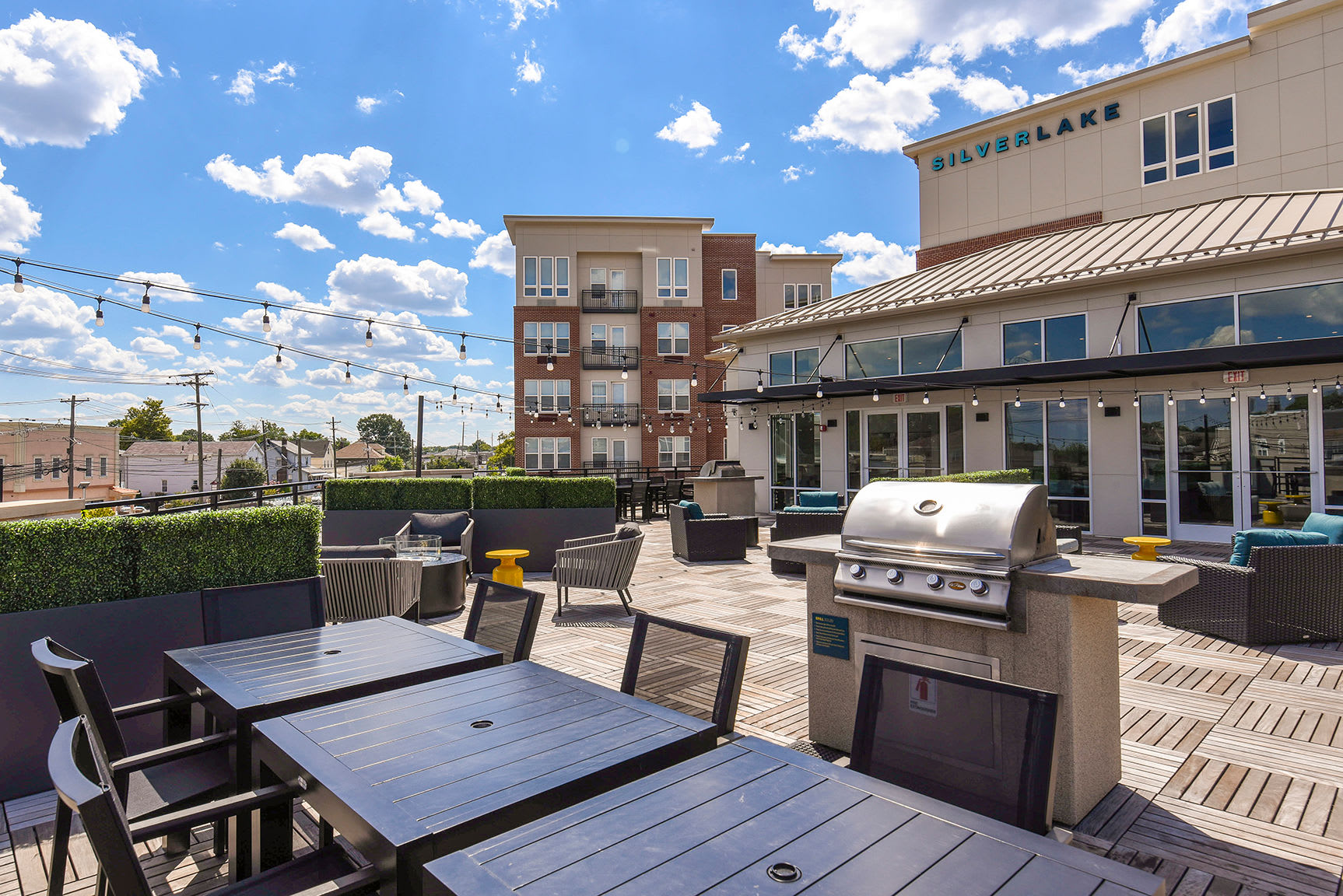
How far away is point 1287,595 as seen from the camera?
5398mm

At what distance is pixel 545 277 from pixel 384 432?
98.9 meters

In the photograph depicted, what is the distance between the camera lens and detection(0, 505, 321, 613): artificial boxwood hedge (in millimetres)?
3412

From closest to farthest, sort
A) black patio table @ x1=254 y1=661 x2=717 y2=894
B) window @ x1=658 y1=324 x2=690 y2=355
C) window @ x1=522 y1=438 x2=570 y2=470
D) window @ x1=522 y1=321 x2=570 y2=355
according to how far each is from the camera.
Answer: black patio table @ x1=254 y1=661 x2=717 y2=894 → window @ x1=522 y1=321 x2=570 y2=355 → window @ x1=522 y1=438 x2=570 y2=470 → window @ x1=658 y1=324 x2=690 y2=355

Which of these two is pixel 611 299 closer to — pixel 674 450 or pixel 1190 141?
pixel 674 450

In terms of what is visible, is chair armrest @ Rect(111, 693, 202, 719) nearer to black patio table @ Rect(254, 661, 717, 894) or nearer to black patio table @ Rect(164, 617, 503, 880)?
black patio table @ Rect(164, 617, 503, 880)

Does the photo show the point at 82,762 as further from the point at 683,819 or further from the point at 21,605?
the point at 21,605

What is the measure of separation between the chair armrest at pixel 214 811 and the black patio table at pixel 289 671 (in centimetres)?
21

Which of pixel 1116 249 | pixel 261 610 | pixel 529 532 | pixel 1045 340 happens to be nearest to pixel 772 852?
pixel 261 610

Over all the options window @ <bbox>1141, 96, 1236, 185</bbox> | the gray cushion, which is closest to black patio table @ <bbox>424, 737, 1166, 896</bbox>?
the gray cushion

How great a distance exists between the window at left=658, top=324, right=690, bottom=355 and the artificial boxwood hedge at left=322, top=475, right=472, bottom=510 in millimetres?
19095

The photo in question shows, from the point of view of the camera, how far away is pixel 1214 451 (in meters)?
10.5

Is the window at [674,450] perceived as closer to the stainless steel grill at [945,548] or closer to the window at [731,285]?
the window at [731,285]

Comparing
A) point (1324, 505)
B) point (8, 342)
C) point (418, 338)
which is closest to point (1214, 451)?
point (1324, 505)

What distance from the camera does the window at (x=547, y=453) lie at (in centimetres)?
2677
